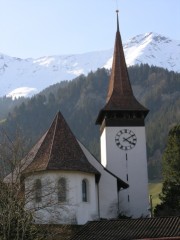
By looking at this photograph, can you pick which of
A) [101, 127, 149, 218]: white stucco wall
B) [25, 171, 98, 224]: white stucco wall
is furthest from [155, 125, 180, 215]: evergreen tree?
[25, 171, 98, 224]: white stucco wall

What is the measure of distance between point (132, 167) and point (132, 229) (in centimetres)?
2045

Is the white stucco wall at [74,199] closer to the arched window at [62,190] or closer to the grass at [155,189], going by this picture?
the arched window at [62,190]

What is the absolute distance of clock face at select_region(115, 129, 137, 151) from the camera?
6175 centimetres

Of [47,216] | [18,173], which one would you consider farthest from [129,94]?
[18,173]

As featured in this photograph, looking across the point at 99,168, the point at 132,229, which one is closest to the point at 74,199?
the point at 99,168

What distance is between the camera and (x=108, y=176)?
185ft

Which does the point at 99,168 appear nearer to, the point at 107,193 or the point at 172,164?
the point at 107,193

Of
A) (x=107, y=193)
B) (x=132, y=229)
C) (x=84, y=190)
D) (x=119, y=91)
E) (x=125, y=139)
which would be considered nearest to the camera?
(x=132, y=229)

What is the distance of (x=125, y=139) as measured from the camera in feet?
203

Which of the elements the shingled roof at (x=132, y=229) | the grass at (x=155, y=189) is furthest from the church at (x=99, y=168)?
the grass at (x=155, y=189)

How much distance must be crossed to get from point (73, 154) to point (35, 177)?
379 centimetres

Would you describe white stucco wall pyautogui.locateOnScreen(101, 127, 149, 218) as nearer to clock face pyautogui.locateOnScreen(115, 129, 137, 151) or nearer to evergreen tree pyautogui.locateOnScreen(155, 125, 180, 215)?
clock face pyautogui.locateOnScreen(115, 129, 137, 151)

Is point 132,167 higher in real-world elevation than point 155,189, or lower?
higher

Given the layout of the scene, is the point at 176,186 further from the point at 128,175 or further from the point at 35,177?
→ the point at 35,177
